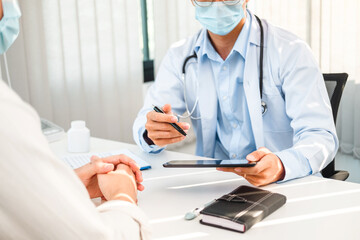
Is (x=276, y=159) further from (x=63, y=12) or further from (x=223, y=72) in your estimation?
(x=63, y=12)

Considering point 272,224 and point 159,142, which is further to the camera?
point 159,142

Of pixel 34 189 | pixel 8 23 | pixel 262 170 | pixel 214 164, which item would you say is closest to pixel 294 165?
pixel 262 170

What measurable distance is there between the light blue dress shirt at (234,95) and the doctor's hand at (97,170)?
629mm

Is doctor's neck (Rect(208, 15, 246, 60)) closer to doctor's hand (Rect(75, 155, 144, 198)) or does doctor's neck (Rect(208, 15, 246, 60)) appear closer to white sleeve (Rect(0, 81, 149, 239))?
doctor's hand (Rect(75, 155, 144, 198))

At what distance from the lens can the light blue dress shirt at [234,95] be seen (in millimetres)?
1758

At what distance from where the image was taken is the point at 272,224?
42.3 inches

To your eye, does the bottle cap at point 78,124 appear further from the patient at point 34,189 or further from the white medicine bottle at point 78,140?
the patient at point 34,189

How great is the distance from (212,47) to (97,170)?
2.69 feet

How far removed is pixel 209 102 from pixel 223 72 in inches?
4.9

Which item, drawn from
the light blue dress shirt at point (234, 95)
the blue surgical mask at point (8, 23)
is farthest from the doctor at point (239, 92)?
the blue surgical mask at point (8, 23)

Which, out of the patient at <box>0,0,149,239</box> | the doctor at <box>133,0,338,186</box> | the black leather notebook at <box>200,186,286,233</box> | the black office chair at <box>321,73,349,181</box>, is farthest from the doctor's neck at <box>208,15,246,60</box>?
the patient at <box>0,0,149,239</box>

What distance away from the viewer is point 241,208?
1.10 meters

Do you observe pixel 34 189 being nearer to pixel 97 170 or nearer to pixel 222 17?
pixel 97 170

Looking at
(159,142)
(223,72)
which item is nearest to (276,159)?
(159,142)
